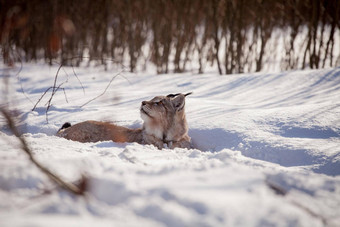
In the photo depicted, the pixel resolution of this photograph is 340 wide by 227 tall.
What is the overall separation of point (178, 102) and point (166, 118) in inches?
11.8

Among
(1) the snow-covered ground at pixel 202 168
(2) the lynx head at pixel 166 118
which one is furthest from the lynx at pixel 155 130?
(1) the snow-covered ground at pixel 202 168

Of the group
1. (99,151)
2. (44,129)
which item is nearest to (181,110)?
(99,151)

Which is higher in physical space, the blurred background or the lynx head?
the blurred background

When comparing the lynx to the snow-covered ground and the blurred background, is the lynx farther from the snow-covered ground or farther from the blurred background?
the blurred background

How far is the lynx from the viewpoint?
4.37 metres

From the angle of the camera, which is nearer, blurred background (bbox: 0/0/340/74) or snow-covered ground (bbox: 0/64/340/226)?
snow-covered ground (bbox: 0/64/340/226)

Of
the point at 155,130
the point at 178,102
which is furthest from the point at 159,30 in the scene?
the point at 155,130

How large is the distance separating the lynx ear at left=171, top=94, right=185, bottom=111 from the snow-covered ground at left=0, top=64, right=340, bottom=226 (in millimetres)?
482

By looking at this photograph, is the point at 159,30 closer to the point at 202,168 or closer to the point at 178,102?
the point at 178,102

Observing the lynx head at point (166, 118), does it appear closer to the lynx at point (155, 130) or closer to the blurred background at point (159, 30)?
the lynx at point (155, 130)

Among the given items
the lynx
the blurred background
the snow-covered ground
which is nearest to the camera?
the snow-covered ground

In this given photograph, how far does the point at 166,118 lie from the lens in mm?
4531

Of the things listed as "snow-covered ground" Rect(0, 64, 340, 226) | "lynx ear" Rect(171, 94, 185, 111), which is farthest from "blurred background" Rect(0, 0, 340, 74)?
"lynx ear" Rect(171, 94, 185, 111)

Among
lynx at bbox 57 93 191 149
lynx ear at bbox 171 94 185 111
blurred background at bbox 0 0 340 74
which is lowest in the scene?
lynx at bbox 57 93 191 149
